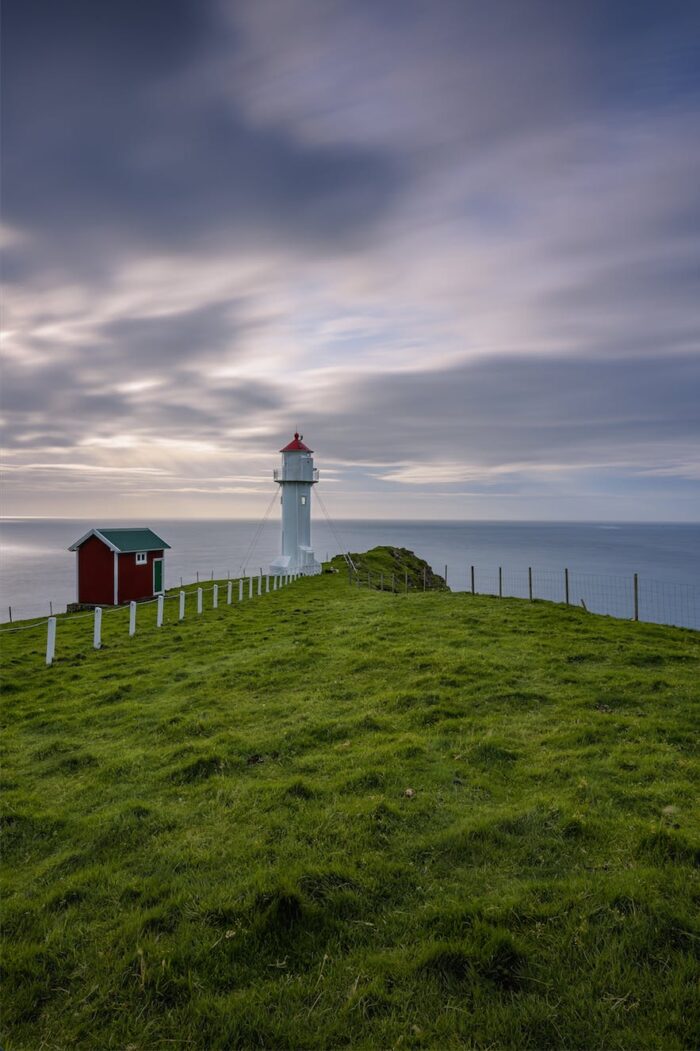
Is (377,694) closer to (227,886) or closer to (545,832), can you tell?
(545,832)

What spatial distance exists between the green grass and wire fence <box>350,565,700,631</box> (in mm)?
34398

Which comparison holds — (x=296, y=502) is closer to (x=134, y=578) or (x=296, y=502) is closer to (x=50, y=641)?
(x=134, y=578)

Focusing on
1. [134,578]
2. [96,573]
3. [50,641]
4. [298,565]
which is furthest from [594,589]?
[50,641]

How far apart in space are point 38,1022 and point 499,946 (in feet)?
11.8

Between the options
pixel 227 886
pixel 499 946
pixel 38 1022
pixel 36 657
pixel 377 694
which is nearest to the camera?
pixel 38 1022

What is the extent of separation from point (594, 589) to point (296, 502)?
2087 inches

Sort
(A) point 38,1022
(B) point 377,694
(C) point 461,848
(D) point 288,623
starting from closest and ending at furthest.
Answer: (A) point 38,1022, (C) point 461,848, (B) point 377,694, (D) point 288,623

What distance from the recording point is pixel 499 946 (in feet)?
15.9

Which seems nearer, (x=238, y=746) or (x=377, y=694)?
(x=238, y=746)

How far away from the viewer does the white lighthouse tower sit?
50.2 meters

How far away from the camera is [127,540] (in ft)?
120

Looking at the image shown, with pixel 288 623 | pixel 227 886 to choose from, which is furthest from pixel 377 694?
pixel 288 623

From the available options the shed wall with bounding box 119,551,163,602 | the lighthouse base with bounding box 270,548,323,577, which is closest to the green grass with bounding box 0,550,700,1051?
the shed wall with bounding box 119,551,163,602

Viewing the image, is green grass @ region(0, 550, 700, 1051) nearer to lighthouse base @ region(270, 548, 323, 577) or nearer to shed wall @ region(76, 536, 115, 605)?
shed wall @ region(76, 536, 115, 605)
